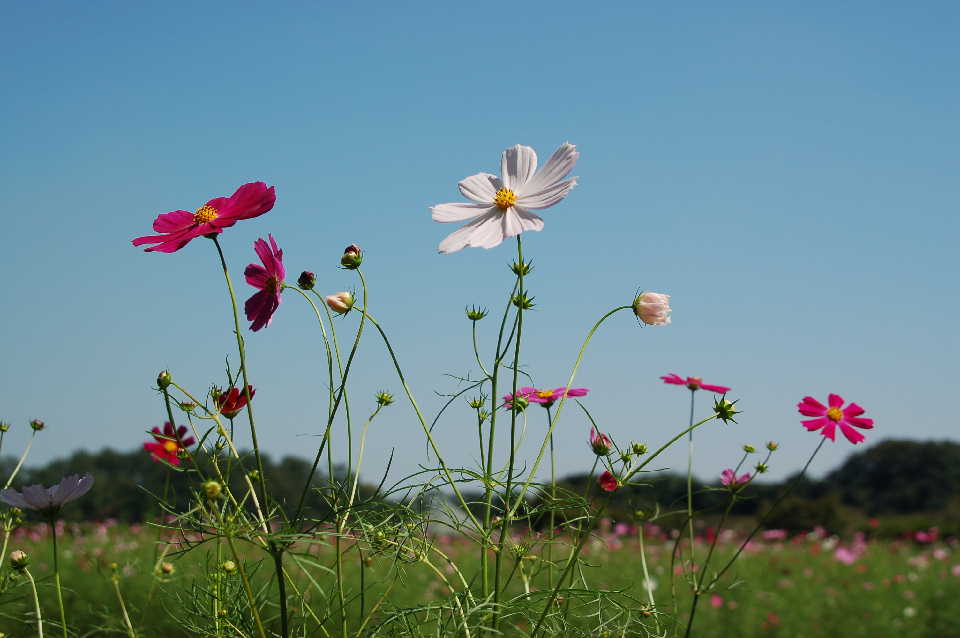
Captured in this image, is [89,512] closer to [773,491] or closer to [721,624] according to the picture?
[721,624]

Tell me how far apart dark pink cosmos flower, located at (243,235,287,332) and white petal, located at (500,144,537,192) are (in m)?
0.39

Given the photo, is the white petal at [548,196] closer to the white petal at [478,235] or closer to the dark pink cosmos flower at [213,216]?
the white petal at [478,235]

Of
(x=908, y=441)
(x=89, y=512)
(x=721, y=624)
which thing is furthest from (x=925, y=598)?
(x=908, y=441)

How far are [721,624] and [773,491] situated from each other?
6474 millimetres

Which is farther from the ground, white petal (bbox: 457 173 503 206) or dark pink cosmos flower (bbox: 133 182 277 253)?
white petal (bbox: 457 173 503 206)

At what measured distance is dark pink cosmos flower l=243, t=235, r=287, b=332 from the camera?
132 cm

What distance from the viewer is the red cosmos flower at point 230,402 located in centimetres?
129

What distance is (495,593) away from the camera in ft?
4.21

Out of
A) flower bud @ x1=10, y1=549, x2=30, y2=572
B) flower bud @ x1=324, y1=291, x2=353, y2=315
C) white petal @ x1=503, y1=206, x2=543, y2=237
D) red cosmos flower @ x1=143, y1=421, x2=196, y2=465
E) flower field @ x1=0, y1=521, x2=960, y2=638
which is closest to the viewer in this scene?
red cosmos flower @ x1=143, y1=421, x2=196, y2=465

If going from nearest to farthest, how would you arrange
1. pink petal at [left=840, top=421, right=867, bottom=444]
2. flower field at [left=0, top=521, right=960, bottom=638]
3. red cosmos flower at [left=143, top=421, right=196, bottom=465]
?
1. red cosmos flower at [left=143, top=421, right=196, bottom=465]
2. pink petal at [left=840, top=421, right=867, bottom=444]
3. flower field at [left=0, top=521, right=960, bottom=638]

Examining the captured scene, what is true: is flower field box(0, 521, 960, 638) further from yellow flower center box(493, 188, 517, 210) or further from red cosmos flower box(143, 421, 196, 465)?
yellow flower center box(493, 188, 517, 210)

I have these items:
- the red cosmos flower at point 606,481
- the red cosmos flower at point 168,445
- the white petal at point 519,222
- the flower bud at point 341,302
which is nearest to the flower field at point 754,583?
the red cosmos flower at point 168,445

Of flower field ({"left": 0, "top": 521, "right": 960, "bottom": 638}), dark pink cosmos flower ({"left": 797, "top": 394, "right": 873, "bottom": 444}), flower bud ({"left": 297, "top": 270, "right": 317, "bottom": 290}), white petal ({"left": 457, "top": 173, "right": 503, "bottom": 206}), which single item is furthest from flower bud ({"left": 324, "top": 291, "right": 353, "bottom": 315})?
flower field ({"left": 0, "top": 521, "right": 960, "bottom": 638})

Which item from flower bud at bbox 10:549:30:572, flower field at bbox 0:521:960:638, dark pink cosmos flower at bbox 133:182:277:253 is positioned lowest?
flower field at bbox 0:521:960:638
